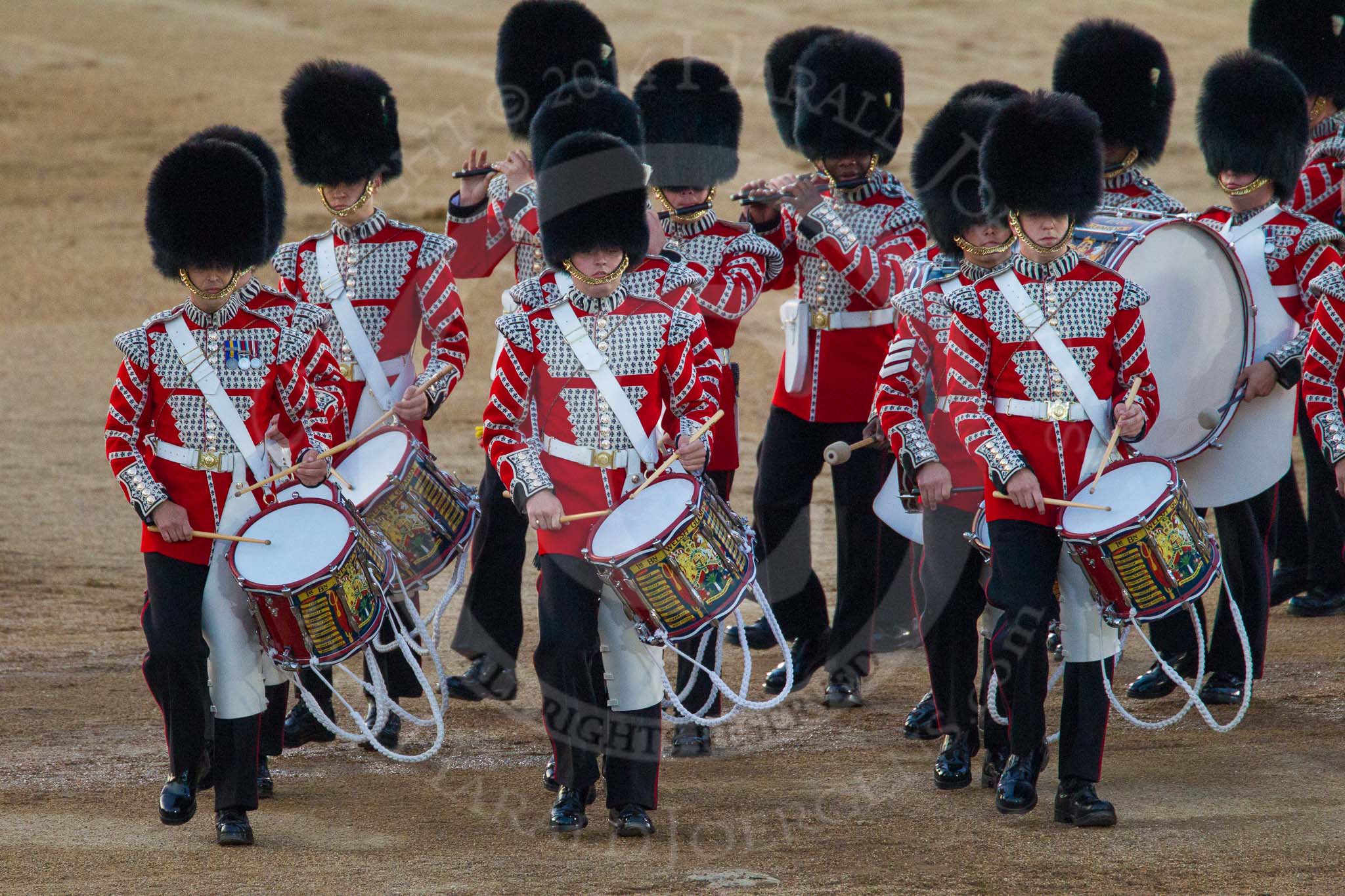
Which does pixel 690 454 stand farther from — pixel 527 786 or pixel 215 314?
pixel 215 314

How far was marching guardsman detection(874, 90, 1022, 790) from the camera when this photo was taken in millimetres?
4238

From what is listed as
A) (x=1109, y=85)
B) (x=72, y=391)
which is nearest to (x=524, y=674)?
(x=1109, y=85)

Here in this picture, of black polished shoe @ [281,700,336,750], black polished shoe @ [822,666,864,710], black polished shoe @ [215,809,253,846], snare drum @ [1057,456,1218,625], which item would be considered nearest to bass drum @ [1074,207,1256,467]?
snare drum @ [1057,456,1218,625]

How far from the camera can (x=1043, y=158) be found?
4020 mm

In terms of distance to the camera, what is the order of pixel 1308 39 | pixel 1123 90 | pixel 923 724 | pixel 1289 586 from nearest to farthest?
pixel 923 724 → pixel 1123 90 → pixel 1289 586 → pixel 1308 39

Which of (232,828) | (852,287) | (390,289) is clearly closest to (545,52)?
(390,289)

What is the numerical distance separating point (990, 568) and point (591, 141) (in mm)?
1270

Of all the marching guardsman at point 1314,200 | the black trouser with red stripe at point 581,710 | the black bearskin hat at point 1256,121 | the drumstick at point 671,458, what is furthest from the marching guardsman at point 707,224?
the marching guardsman at point 1314,200

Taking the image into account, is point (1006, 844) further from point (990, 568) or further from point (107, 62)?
point (107, 62)

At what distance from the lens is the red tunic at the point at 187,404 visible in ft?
13.0

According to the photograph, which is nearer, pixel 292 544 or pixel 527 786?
pixel 292 544

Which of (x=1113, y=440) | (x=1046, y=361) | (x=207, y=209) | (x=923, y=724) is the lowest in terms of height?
(x=923, y=724)

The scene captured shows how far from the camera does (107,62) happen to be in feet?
48.9

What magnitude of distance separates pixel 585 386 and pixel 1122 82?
2191 millimetres
